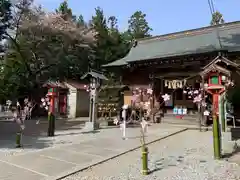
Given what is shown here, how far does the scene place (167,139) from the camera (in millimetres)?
7867

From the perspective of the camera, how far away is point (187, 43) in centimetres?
1352

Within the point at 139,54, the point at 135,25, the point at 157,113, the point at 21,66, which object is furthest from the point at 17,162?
the point at 135,25

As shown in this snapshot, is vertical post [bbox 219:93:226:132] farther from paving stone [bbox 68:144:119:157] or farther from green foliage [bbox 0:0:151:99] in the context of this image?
green foliage [bbox 0:0:151:99]

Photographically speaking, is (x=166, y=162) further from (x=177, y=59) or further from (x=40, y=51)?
(x=40, y=51)

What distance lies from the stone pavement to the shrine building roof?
5770 millimetres

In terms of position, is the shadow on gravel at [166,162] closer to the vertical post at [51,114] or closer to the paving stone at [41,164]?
the paving stone at [41,164]

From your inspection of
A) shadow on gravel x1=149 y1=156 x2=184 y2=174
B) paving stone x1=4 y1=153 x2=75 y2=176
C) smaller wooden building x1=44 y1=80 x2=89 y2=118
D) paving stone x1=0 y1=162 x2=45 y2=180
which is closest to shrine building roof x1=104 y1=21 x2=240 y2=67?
smaller wooden building x1=44 y1=80 x2=89 y2=118

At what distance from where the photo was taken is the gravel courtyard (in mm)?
4371

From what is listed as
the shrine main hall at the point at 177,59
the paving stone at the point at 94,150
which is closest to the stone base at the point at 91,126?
the paving stone at the point at 94,150

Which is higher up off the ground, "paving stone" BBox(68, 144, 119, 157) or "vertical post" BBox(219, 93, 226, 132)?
"vertical post" BBox(219, 93, 226, 132)

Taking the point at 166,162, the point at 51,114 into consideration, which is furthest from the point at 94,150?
the point at 51,114

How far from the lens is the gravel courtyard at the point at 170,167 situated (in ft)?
14.3

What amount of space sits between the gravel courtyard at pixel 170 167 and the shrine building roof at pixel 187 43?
19.0 ft

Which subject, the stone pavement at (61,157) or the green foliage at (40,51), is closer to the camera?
the stone pavement at (61,157)
